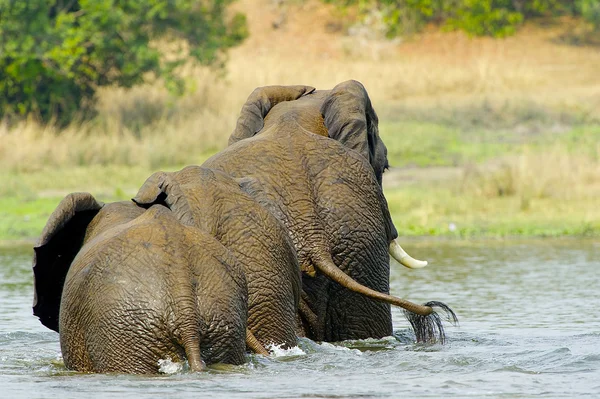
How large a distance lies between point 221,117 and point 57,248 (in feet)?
49.8

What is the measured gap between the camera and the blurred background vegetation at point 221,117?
15328 mm

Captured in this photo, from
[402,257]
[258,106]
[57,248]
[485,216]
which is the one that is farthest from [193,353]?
[485,216]

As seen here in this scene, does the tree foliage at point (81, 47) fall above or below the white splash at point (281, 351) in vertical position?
above

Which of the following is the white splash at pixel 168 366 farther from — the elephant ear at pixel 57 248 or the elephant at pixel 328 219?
the elephant at pixel 328 219

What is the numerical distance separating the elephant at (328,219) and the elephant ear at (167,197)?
0.58m

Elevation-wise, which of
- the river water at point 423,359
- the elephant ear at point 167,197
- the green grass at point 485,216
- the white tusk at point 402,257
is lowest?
the green grass at point 485,216

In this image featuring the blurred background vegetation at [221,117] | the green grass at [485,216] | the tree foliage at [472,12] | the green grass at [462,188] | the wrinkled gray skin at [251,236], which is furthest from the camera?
the tree foliage at [472,12]

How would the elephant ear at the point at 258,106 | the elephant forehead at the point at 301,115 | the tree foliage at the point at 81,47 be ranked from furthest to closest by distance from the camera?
the tree foliage at the point at 81,47
the elephant ear at the point at 258,106
the elephant forehead at the point at 301,115

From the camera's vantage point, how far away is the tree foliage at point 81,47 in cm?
1902

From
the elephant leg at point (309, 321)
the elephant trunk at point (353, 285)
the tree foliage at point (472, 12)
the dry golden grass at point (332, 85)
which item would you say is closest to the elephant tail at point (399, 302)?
the elephant trunk at point (353, 285)

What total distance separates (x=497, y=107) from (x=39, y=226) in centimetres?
1028

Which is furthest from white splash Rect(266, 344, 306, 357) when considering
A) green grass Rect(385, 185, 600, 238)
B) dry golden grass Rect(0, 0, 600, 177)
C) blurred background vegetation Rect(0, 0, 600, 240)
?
dry golden grass Rect(0, 0, 600, 177)

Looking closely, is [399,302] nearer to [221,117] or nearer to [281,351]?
[281,351]

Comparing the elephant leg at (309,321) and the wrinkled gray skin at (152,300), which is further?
the elephant leg at (309,321)
